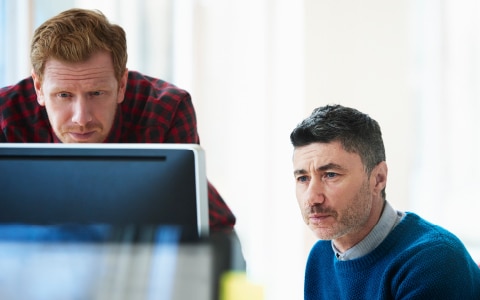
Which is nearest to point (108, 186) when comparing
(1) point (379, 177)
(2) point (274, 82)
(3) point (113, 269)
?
(3) point (113, 269)

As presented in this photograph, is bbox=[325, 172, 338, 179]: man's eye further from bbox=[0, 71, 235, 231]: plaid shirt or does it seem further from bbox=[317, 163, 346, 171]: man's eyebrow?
bbox=[0, 71, 235, 231]: plaid shirt

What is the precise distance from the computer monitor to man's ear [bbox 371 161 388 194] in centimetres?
Answer: 84

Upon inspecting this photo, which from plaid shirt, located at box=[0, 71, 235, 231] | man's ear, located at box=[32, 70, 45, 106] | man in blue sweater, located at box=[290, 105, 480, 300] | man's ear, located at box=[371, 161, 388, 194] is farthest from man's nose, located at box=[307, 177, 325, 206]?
man's ear, located at box=[32, 70, 45, 106]

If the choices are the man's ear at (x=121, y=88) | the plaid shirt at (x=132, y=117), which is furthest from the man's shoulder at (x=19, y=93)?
the man's ear at (x=121, y=88)

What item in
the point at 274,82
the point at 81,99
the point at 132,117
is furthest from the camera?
the point at 274,82

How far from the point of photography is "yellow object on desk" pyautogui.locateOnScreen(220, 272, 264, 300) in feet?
2.33

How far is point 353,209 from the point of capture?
5.62 feet

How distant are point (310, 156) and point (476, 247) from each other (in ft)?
7.48

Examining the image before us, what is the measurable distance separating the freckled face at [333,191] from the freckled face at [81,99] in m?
0.48

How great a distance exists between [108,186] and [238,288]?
0.36 metres

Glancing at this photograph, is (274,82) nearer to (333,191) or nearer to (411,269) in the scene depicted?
(333,191)

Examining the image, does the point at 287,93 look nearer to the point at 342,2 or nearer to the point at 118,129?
the point at 342,2

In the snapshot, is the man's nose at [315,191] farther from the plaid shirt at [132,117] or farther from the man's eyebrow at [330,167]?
the plaid shirt at [132,117]

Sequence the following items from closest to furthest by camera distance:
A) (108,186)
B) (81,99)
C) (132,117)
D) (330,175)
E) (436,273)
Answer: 1. (108,186)
2. (436,273)
3. (81,99)
4. (330,175)
5. (132,117)
